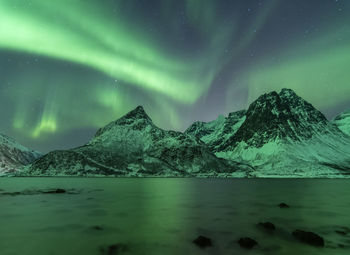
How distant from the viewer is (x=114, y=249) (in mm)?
25812

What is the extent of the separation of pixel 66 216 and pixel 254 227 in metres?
29.0

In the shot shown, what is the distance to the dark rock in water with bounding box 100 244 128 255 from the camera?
81.2ft

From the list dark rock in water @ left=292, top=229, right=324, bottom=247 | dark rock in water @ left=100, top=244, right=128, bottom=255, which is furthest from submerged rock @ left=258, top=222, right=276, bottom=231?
dark rock in water @ left=100, top=244, right=128, bottom=255

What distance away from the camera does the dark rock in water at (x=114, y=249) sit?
2475 centimetres

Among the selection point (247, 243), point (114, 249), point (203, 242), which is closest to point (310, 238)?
point (247, 243)

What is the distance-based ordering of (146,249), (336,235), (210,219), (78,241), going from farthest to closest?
→ (210,219), (336,235), (78,241), (146,249)

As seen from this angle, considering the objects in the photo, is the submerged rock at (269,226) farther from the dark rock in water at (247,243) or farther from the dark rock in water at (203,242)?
the dark rock in water at (203,242)

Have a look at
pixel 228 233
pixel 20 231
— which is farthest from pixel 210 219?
pixel 20 231

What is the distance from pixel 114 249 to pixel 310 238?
18424 millimetres

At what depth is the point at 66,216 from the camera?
4659cm

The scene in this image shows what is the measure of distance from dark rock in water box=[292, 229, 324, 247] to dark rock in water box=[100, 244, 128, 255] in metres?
17.2

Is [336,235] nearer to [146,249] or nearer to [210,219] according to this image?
[210,219]

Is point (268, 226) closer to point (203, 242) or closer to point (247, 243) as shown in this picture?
point (247, 243)

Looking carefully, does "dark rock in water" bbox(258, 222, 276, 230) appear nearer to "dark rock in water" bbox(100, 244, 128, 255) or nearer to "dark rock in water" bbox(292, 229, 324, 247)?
"dark rock in water" bbox(292, 229, 324, 247)
